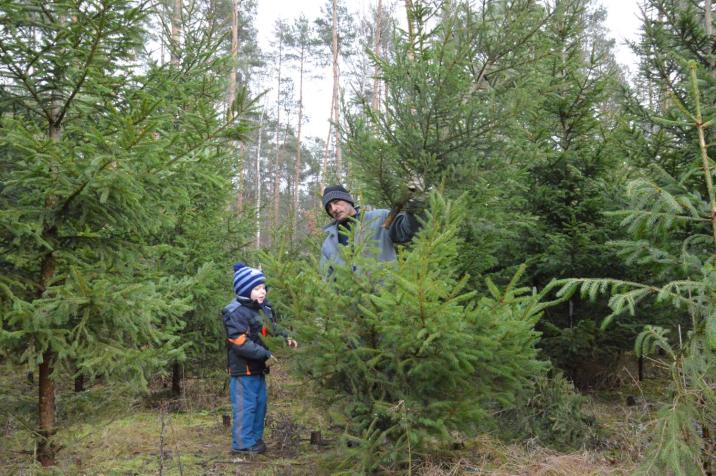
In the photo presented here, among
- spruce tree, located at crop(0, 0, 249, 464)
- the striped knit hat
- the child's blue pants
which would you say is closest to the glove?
spruce tree, located at crop(0, 0, 249, 464)

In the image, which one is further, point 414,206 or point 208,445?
point 208,445

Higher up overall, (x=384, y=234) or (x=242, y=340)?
(x=384, y=234)

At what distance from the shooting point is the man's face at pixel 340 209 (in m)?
5.03

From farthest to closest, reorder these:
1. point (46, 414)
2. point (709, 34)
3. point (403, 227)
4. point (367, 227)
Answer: point (709, 34)
point (403, 227)
point (367, 227)
point (46, 414)

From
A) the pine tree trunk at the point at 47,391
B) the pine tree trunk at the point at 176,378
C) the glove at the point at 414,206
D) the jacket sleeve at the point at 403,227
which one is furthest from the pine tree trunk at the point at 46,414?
the pine tree trunk at the point at 176,378

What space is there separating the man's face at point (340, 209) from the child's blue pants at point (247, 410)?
198 centimetres

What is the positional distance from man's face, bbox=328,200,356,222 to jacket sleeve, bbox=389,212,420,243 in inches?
19.9

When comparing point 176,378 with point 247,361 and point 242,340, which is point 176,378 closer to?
point 247,361

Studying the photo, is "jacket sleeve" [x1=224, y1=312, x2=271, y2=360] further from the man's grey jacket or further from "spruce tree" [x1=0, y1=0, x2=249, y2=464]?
the man's grey jacket

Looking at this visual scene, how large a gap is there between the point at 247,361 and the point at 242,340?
0.28 meters

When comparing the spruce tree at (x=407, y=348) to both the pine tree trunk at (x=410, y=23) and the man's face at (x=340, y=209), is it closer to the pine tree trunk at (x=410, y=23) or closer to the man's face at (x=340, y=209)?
the man's face at (x=340, y=209)

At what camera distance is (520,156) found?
5574 millimetres

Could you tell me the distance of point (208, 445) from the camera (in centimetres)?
599

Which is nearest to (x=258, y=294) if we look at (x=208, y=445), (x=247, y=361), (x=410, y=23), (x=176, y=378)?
(x=247, y=361)
